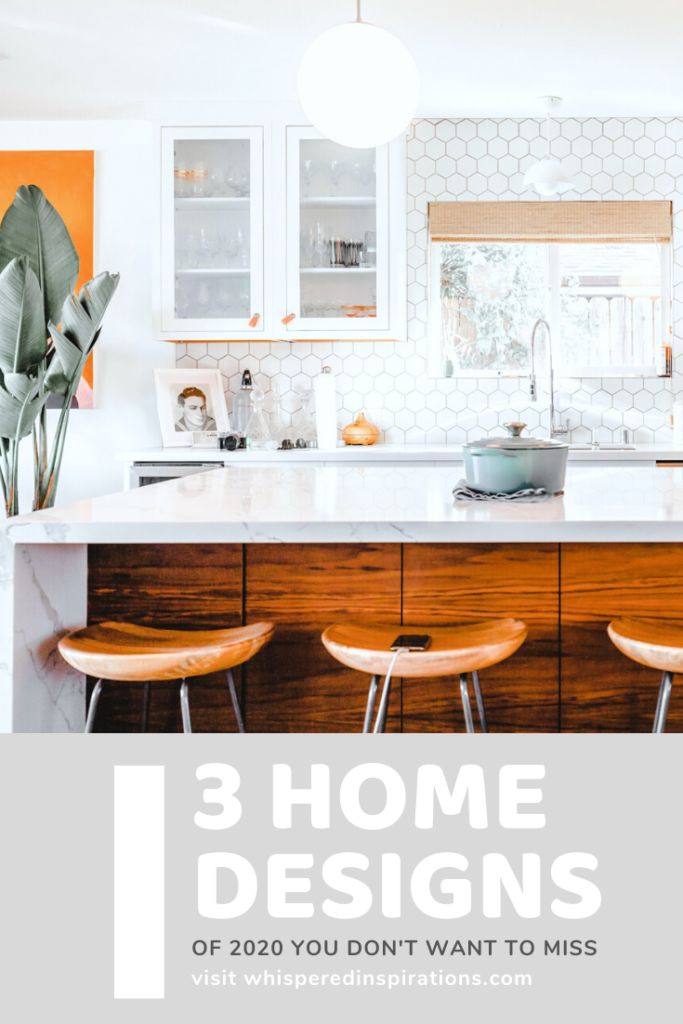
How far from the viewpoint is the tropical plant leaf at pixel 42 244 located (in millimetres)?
3590

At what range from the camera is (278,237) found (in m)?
3.79

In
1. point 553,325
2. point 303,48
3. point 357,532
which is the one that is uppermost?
point 303,48

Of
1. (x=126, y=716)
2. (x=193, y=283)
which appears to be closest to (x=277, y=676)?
(x=126, y=716)

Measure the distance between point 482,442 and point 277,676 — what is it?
2.25ft

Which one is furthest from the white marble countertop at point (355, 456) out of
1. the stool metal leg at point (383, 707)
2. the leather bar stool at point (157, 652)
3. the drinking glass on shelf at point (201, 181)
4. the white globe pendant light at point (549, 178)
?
the stool metal leg at point (383, 707)

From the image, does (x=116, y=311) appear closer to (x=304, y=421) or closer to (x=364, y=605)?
(x=304, y=421)

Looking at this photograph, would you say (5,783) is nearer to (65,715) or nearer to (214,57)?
(65,715)

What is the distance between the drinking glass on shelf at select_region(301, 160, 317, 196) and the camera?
12.5 feet

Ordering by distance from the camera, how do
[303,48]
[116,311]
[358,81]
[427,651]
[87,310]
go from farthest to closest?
[116,311] < [87,310] < [303,48] < [358,81] < [427,651]

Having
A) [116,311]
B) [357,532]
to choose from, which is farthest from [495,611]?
[116,311]

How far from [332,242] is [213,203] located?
571mm

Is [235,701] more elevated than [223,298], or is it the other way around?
[223,298]

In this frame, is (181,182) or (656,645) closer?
(656,645)

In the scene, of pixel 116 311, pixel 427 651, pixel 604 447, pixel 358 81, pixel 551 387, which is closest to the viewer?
pixel 427 651
